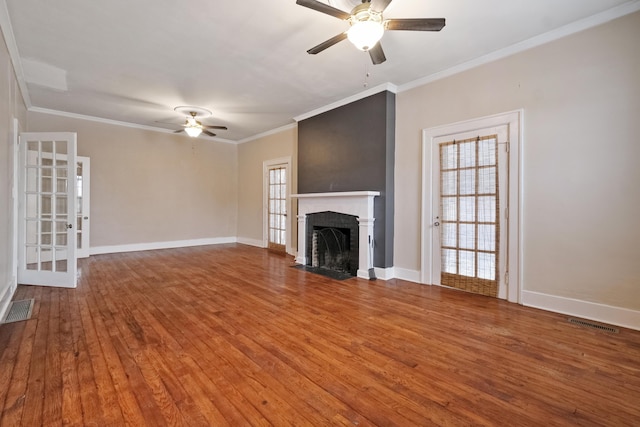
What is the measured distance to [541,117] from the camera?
3297 mm

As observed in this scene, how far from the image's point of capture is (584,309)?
9.98 ft

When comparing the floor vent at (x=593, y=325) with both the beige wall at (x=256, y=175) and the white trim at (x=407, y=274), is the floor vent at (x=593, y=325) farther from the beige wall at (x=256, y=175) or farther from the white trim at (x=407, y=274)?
the beige wall at (x=256, y=175)

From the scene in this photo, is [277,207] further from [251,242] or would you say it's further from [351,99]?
[351,99]

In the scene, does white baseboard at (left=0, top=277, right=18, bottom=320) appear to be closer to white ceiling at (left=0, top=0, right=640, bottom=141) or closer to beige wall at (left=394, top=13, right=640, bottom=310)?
white ceiling at (left=0, top=0, right=640, bottom=141)

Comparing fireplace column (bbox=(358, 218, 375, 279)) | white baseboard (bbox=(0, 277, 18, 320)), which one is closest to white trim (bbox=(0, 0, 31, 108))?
white baseboard (bbox=(0, 277, 18, 320))

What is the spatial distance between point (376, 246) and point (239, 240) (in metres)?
5.08

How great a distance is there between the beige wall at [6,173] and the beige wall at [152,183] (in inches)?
107

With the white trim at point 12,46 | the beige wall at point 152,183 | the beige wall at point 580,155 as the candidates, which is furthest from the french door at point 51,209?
the beige wall at point 580,155

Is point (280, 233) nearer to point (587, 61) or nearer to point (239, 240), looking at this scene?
point (239, 240)

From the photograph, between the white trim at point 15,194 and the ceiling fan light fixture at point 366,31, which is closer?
the ceiling fan light fixture at point 366,31

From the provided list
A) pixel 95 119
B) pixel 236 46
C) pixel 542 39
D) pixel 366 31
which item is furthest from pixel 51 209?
pixel 542 39

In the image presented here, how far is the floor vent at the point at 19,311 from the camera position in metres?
2.96

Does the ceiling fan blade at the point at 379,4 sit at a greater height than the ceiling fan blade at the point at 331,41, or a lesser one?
greater

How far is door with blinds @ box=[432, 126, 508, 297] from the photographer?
3609 millimetres
